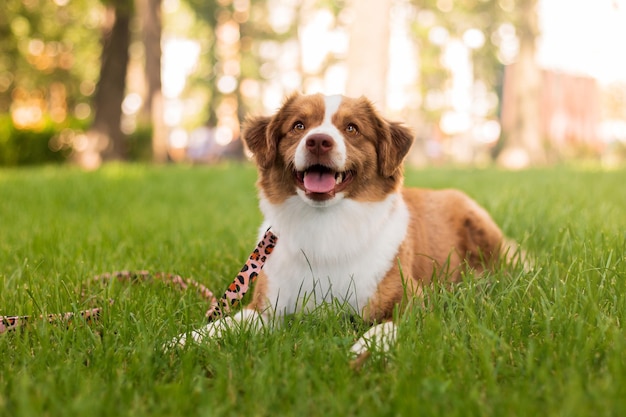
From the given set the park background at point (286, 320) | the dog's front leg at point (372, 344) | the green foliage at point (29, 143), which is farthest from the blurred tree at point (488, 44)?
the dog's front leg at point (372, 344)

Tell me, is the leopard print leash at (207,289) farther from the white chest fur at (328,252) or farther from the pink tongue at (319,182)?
the pink tongue at (319,182)

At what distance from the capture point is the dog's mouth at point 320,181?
3.48 metres

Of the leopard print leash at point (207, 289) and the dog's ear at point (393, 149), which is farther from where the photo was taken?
the dog's ear at point (393, 149)

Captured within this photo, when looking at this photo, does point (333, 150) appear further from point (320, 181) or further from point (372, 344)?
point (372, 344)

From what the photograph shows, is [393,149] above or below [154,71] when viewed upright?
below

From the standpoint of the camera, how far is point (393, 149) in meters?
3.83

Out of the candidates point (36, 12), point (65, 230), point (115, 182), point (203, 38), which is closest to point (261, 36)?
point (203, 38)

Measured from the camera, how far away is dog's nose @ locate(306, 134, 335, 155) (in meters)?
3.33

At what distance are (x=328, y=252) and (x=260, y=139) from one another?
874mm

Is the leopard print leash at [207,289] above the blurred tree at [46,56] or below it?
below

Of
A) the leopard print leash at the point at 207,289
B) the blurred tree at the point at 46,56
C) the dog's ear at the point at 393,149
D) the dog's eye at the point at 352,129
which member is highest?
the blurred tree at the point at 46,56

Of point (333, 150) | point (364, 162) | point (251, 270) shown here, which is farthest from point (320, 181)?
point (251, 270)

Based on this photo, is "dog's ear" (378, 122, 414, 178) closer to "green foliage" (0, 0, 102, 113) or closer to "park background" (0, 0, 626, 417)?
"park background" (0, 0, 626, 417)

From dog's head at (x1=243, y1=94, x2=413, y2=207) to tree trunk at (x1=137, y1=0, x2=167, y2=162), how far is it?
16549 mm
